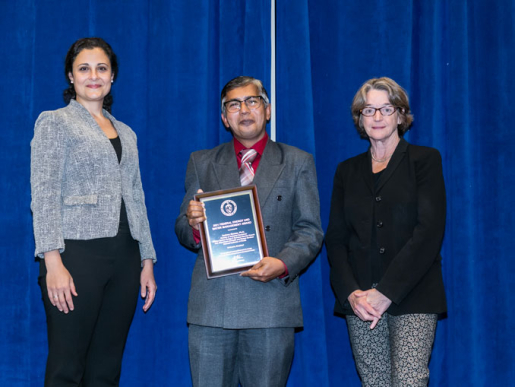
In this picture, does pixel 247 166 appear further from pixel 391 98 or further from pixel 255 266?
pixel 391 98

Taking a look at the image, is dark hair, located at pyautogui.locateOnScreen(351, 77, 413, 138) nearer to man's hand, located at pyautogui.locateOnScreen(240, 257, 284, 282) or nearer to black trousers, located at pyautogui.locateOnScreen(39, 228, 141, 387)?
man's hand, located at pyautogui.locateOnScreen(240, 257, 284, 282)

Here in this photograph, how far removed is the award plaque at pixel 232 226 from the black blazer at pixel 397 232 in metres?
0.40

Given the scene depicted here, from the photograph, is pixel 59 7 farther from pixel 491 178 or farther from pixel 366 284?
pixel 491 178

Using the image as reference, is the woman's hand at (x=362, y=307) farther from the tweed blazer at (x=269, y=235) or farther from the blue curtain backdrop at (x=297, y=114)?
the blue curtain backdrop at (x=297, y=114)

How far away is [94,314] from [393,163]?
55.3 inches

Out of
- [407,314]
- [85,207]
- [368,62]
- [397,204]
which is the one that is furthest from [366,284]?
[368,62]

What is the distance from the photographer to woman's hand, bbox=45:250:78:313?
6.87 ft

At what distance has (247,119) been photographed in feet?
8.09

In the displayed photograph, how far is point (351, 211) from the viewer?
95.7 inches

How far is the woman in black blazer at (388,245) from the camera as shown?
2.17m

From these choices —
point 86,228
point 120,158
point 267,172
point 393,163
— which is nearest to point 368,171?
point 393,163

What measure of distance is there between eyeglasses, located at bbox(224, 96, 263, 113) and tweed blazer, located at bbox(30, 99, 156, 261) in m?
0.52

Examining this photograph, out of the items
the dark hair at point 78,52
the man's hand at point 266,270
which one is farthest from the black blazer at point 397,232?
the dark hair at point 78,52

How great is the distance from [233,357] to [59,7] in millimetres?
2216
